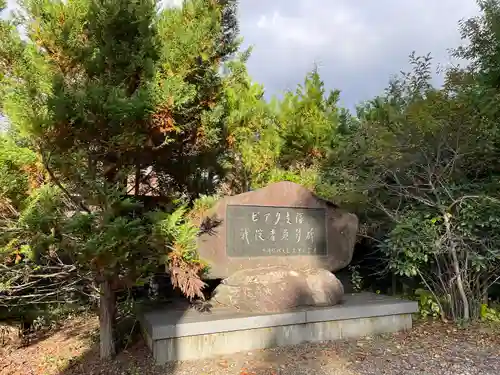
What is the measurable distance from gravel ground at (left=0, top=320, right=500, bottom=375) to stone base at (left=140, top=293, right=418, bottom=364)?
0.33ft

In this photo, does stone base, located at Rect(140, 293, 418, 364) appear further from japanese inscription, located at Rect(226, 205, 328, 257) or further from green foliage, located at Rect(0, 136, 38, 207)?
green foliage, located at Rect(0, 136, 38, 207)

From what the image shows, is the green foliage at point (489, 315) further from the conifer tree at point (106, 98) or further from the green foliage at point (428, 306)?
the conifer tree at point (106, 98)

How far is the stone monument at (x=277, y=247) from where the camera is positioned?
413 cm

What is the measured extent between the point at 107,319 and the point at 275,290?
1.69m

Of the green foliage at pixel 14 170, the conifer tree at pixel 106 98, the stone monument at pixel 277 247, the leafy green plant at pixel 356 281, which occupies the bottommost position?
the leafy green plant at pixel 356 281

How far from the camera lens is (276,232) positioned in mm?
4719

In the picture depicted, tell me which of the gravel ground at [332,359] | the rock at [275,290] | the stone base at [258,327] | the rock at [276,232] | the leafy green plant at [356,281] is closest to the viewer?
the gravel ground at [332,359]

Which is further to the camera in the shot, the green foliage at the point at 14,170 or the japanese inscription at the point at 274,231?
the japanese inscription at the point at 274,231

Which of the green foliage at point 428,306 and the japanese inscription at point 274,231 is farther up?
the japanese inscription at point 274,231

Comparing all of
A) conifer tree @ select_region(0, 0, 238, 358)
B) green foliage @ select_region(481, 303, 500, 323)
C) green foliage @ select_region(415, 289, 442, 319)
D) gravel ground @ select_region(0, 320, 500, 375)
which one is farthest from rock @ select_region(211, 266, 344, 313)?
green foliage @ select_region(481, 303, 500, 323)

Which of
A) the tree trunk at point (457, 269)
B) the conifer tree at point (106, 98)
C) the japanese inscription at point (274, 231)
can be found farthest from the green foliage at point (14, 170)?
the tree trunk at point (457, 269)

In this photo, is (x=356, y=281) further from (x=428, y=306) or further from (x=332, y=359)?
(x=332, y=359)

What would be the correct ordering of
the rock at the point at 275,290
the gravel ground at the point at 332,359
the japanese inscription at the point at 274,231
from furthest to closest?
the japanese inscription at the point at 274,231 < the rock at the point at 275,290 < the gravel ground at the point at 332,359

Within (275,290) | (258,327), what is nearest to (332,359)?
(258,327)
